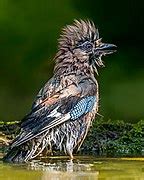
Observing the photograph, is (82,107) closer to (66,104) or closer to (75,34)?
(66,104)

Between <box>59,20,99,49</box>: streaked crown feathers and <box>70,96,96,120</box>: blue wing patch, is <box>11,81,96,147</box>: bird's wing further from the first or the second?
<box>59,20,99,49</box>: streaked crown feathers

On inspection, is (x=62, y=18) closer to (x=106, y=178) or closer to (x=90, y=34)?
(x=90, y=34)

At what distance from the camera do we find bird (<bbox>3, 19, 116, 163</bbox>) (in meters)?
7.44

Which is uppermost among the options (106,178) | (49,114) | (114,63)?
(114,63)

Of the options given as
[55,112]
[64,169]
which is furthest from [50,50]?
[64,169]

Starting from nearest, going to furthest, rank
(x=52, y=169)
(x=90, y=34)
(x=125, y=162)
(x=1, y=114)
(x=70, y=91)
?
(x=52, y=169) < (x=125, y=162) < (x=70, y=91) < (x=90, y=34) < (x=1, y=114)

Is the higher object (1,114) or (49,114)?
(1,114)

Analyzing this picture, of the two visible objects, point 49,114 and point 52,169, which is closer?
point 52,169

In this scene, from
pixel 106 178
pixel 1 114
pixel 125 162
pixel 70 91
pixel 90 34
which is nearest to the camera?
pixel 106 178

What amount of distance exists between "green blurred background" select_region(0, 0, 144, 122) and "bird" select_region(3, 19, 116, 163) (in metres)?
2.58

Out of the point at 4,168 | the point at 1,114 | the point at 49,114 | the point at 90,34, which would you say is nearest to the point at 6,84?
the point at 1,114

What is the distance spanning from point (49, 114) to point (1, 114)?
140 inches

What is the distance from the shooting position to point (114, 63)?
11.6 meters

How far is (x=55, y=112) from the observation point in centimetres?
752
